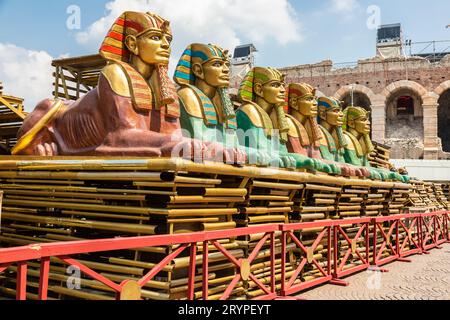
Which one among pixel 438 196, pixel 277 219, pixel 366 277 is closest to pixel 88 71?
pixel 277 219

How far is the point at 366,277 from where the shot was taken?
7070 millimetres

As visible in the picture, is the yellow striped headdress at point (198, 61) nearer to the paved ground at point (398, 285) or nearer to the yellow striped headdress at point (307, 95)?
the yellow striped headdress at point (307, 95)

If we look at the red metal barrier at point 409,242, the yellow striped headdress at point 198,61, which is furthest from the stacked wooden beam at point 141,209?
the red metal barrier at point 409,242

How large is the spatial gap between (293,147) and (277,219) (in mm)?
2814

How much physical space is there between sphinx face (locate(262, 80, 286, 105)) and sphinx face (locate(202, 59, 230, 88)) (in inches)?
53.7

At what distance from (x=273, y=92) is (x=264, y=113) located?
1.74ft

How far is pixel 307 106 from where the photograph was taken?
9.38 m

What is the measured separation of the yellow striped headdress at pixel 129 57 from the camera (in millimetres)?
5879

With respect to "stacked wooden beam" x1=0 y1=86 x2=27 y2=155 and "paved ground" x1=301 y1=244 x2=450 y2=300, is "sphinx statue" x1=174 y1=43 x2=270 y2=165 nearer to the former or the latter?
"paved ground" x1=301 y1=244 x2=450 y2=300

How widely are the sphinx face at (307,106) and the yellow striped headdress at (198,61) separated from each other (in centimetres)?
257

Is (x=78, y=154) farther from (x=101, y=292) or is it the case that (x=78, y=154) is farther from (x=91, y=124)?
(x=101, y=292)

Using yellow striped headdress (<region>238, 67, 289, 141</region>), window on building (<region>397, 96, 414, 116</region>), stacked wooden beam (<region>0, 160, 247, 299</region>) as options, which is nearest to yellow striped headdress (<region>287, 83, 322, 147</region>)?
yellow striped headdress (<region>238, 67, 289, 141</region>)

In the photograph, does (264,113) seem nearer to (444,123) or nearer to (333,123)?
(333,123)
